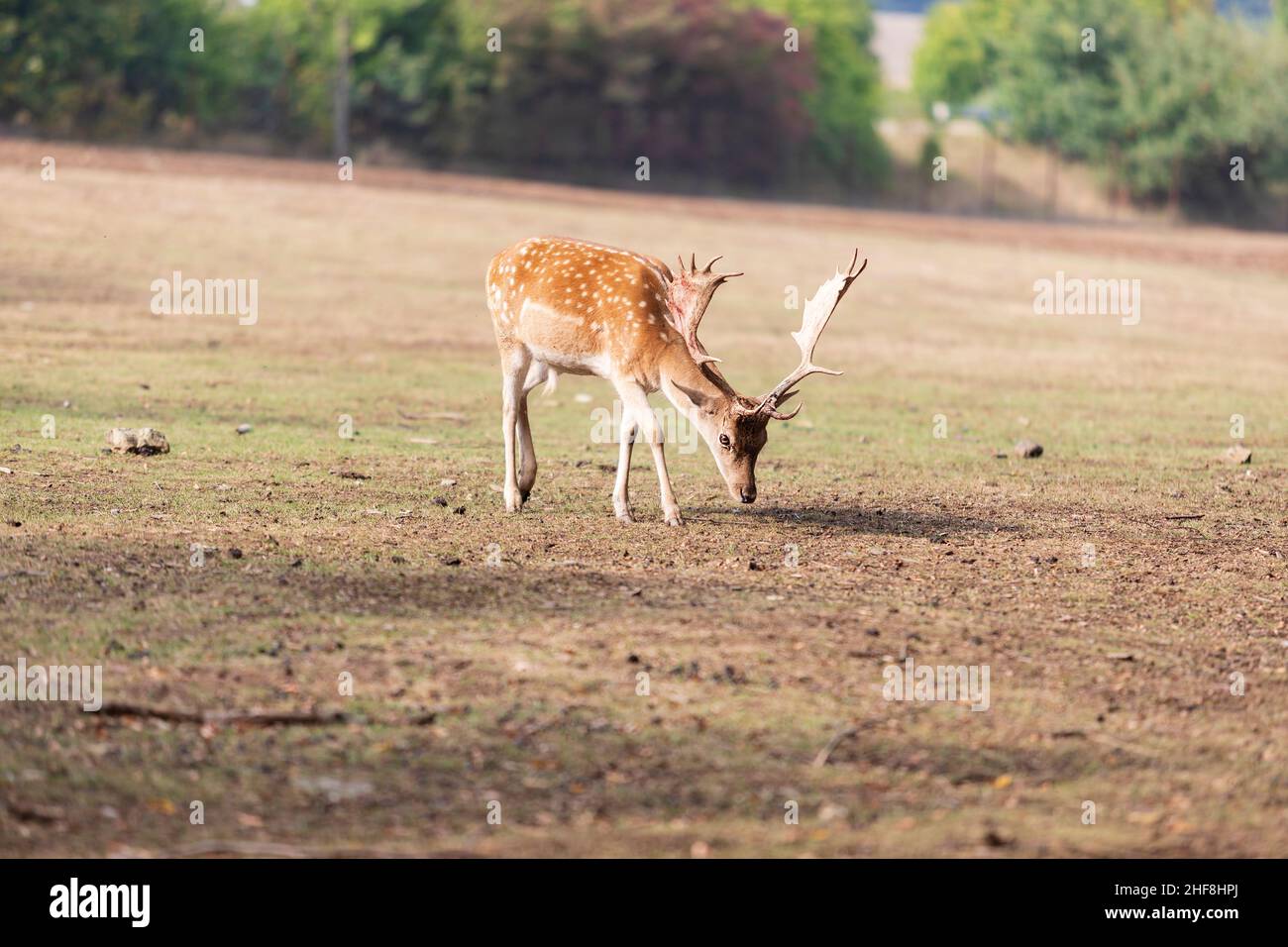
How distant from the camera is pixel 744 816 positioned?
614 centimetres

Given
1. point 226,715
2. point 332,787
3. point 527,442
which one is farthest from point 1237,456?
point 332,787

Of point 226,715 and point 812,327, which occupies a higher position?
point 812,327

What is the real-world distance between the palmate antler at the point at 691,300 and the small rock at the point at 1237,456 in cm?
607

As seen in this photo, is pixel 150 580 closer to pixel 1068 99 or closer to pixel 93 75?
pixel 93 75

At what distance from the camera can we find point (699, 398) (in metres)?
10.2

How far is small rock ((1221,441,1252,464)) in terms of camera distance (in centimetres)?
1435

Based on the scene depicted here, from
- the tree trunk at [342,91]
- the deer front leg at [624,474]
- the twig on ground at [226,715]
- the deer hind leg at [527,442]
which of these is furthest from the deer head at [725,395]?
the tree trunk at [342,91]

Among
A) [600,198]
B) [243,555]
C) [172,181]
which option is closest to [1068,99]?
[600,198]

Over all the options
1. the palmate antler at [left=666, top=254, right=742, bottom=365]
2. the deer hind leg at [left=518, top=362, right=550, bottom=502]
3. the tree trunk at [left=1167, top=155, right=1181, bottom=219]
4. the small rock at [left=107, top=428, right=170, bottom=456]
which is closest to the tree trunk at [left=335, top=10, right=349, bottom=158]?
the tree trunk at [left=1167, top=155, right=1181, bottom=219]

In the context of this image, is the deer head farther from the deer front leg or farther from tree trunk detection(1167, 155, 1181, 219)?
tree trunk detection(1167, 155, 1181, 219)

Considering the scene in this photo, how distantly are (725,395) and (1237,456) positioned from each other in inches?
246

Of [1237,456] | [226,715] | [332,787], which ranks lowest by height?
[332,787]

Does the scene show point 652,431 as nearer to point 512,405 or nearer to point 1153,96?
point 512,405

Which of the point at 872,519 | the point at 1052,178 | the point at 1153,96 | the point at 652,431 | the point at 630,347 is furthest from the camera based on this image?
the point at 1052,178
